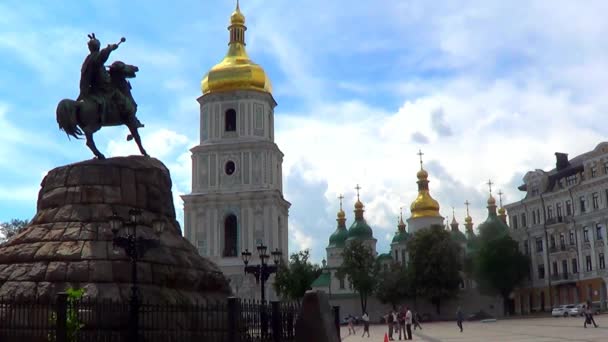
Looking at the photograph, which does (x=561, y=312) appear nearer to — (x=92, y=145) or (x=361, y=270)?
(x=361, y=270)

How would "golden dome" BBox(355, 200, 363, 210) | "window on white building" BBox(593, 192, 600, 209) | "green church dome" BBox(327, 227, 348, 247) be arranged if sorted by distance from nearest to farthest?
"window on white building" BBox(593, 192, 600, 209)
"green church dome" BBox(327, 227, 348, 247)
"golden dome" BBox(355, 200, 363, 210)

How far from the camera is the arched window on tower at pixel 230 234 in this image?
6419cm

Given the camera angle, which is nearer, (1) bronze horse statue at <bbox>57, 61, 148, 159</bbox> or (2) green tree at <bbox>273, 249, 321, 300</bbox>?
(1) bronze horse statue at <bbox>57, 61, 148, 159</bbox>

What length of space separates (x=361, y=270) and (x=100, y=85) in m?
46.8

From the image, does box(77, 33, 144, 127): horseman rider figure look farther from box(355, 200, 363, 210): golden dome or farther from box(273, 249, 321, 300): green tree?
box(355, 200, 363, 210): golden dome

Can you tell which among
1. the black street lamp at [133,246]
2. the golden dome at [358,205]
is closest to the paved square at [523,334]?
the black street lamp at [133,246]

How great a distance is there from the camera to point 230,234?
6488cm

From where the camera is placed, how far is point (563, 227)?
56.7 m

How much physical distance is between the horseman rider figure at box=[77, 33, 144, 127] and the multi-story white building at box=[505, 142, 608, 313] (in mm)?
39685

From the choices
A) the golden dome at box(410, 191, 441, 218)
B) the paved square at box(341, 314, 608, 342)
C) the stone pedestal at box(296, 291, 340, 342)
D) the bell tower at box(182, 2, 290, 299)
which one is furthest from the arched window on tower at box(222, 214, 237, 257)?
the stone pedestal at box(296, 291, 340, 342)

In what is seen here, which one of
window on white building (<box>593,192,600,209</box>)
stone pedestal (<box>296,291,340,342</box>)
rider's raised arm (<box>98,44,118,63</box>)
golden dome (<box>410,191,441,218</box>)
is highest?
golden dome (<box>410,191,441,218</box>)

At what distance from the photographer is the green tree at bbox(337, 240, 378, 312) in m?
64.6

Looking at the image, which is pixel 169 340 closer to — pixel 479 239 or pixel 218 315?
pixel 218 315

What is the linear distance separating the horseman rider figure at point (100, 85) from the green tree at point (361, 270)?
1817 inches
